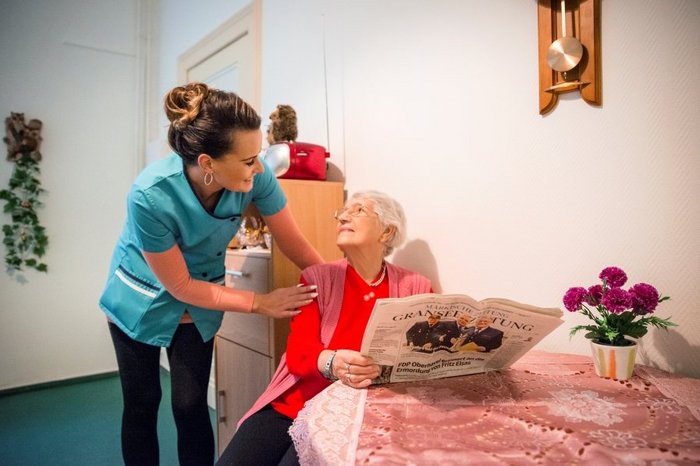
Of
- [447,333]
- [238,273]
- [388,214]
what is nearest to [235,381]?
[238,273]

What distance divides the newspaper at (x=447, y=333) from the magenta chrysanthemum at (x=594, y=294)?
141 mm

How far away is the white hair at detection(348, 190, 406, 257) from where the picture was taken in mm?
1336

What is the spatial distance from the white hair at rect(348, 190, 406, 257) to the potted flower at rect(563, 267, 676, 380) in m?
0.53

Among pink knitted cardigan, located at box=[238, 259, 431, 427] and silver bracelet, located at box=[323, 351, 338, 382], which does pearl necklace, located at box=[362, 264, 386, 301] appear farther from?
silver bracelet, located at box=[323, 351, 338, 382]

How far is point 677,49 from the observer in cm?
99

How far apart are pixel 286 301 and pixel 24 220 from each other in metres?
2.74

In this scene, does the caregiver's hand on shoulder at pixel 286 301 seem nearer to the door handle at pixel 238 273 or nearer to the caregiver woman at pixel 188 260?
the caregiver woman at pixel 188 260

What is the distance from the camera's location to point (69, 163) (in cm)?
322

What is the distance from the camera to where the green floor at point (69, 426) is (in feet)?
6.83

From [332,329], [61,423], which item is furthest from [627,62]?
[61,423]

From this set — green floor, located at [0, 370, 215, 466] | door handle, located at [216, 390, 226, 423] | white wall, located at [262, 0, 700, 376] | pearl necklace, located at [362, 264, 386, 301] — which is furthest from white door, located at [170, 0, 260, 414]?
pearl necklace, located at [362, 264, 386, 301]

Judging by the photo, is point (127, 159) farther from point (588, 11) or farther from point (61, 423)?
point (588, 11)

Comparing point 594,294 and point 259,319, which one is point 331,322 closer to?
point 259,319

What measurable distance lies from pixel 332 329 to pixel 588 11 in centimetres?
104
